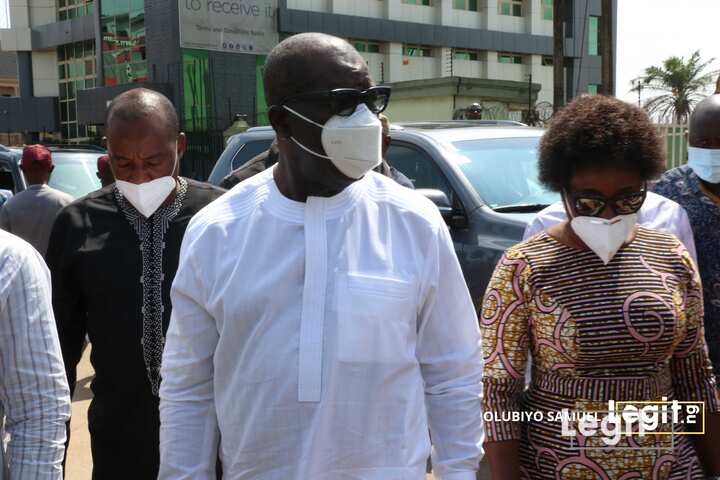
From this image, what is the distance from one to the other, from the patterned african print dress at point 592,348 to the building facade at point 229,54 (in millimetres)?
23211

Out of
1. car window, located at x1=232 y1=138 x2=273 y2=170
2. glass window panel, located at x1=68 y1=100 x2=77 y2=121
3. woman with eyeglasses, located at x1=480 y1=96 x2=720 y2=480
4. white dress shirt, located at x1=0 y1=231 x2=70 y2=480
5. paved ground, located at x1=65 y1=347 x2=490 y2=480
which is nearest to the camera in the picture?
white dress shirt, located at x1=0 y1=231 x2=70 y2=480

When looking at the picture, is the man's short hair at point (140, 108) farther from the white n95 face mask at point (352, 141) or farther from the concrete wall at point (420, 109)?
the concrete wall at point (420, 109)

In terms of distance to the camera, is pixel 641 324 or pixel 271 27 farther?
pixel 271 27

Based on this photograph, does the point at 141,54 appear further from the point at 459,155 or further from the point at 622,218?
the point at 622,218

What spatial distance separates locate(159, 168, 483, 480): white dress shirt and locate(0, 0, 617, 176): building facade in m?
23.7

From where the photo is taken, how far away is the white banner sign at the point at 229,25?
106 ft

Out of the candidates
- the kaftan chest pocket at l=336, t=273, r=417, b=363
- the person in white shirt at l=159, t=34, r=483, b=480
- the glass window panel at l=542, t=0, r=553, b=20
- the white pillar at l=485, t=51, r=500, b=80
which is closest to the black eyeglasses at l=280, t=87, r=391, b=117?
the person in white shirt at l=159, t=34, r=483, b=480

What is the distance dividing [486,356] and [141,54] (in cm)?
3346

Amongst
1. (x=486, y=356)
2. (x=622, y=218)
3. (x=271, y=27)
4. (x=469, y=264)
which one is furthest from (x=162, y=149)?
(x=271, y=27)

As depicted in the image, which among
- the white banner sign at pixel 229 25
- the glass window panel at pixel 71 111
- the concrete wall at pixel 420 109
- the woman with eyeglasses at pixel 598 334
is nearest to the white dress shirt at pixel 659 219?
the woman with eyeglasses at pixel 598 334

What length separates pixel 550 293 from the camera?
2457mm

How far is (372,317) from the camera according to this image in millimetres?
1915

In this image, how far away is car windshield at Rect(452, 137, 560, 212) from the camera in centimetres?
569

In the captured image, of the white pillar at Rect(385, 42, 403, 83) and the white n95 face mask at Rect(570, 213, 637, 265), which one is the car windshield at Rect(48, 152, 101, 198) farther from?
the white pillar at Rect(385, 42, 403, 83)
